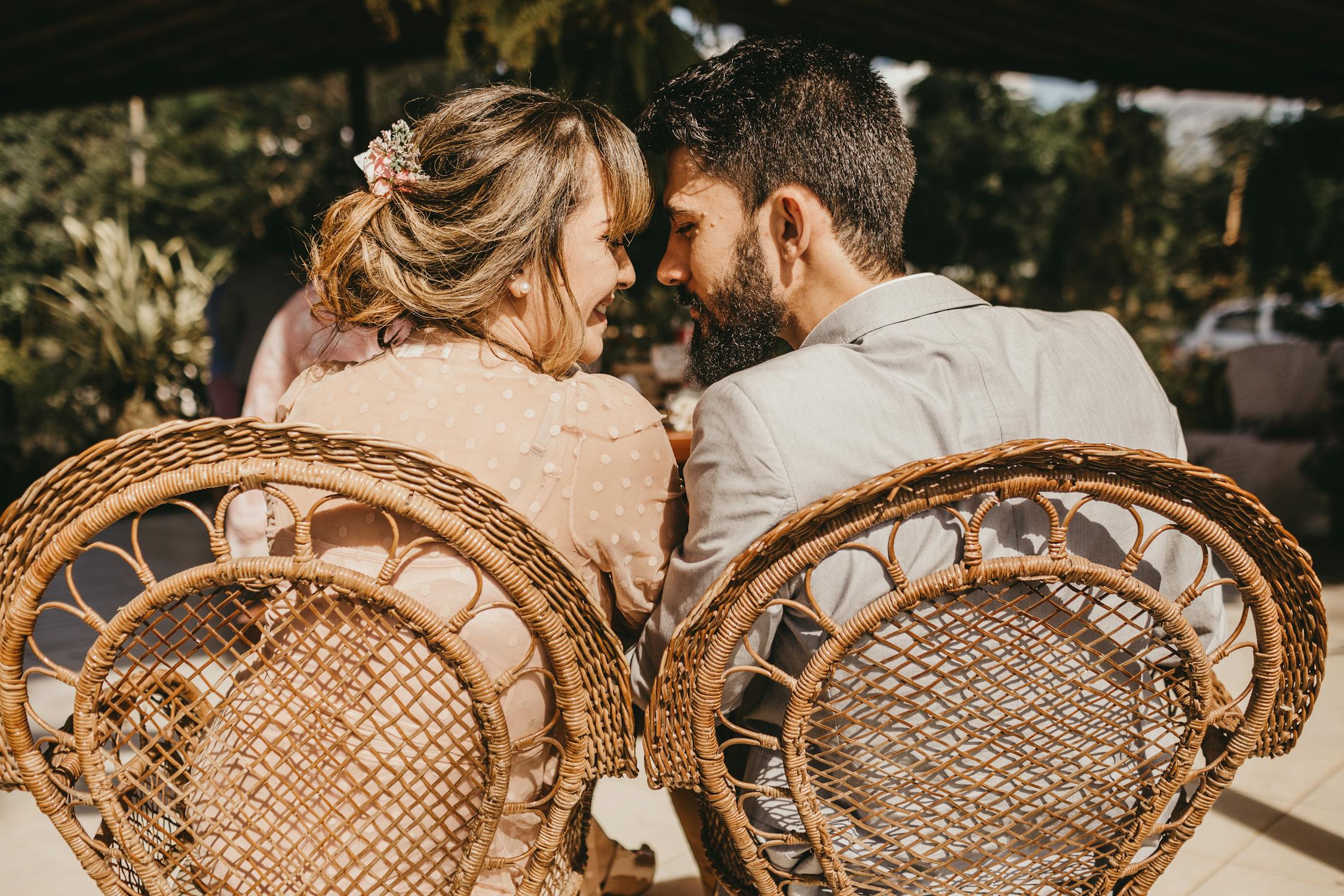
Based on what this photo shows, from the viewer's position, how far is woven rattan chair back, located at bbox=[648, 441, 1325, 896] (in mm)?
1074

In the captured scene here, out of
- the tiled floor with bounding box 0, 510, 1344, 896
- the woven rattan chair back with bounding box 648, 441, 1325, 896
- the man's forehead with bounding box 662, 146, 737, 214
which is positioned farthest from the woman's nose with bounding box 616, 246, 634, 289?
the tiled floor with bounding box 0, 510, 1344, 896

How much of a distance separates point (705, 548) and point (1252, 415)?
19.5 ft

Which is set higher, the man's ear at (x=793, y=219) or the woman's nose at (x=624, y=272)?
the man's ear at (x=793, y=219)

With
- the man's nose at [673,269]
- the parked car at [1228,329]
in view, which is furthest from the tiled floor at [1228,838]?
the parked car at [1228,329]

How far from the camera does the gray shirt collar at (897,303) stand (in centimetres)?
137

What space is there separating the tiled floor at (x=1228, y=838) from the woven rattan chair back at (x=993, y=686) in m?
1.23

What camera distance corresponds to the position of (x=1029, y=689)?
122cm

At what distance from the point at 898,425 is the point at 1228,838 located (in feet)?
6.70

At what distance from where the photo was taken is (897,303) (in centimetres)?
138

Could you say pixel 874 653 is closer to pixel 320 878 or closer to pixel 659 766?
pixel 659 766

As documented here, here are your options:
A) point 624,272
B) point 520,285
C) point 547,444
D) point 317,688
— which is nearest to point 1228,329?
point 624,272

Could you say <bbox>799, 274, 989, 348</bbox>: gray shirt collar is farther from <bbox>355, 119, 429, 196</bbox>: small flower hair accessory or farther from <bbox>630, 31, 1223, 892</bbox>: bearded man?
<bbox>355, 119, 429, 196</bbox>: small flower hair accessory

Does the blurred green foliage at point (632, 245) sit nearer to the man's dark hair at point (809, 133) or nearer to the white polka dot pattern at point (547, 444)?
the man's dark hair at point (809, 133)

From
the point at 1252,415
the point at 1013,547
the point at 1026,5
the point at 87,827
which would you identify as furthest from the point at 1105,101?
the point at 87,827
